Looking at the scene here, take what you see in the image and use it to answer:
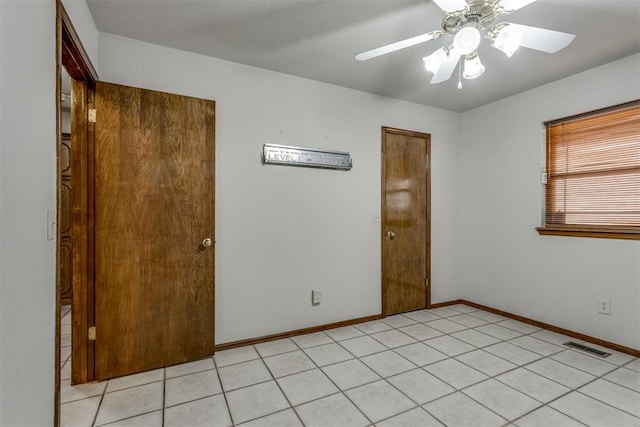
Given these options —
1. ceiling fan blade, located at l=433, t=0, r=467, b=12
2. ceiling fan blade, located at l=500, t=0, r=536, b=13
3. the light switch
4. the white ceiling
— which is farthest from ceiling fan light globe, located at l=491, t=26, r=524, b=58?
the light switch

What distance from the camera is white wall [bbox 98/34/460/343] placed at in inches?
99.3

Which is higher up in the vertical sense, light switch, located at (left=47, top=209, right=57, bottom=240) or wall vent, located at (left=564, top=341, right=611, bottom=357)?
light switch, located at (left=47, top=209, right=57, bottom=240)

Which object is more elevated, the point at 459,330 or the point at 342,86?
the point at 342,86

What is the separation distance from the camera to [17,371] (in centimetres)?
102

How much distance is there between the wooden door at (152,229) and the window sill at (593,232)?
314cm

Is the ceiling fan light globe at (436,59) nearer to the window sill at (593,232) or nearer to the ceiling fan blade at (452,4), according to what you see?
the ceiling fan blade at (452,4)

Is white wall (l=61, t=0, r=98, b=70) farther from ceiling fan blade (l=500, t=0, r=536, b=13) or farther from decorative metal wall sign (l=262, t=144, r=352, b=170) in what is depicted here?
ceiling fan blade (l=500, t=0, r=536, b=13)

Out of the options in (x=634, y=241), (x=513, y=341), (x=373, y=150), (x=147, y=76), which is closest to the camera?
(x=147, y=76)

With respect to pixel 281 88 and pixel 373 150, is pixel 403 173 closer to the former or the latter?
pixel 373 150

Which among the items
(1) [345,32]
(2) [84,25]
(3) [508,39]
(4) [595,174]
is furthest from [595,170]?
(2) [84,25]

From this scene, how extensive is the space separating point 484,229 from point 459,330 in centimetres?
131

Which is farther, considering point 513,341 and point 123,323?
point 513,341

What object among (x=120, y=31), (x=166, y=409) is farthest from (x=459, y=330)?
(x=120, y=31)

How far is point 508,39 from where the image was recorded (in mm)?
1637
